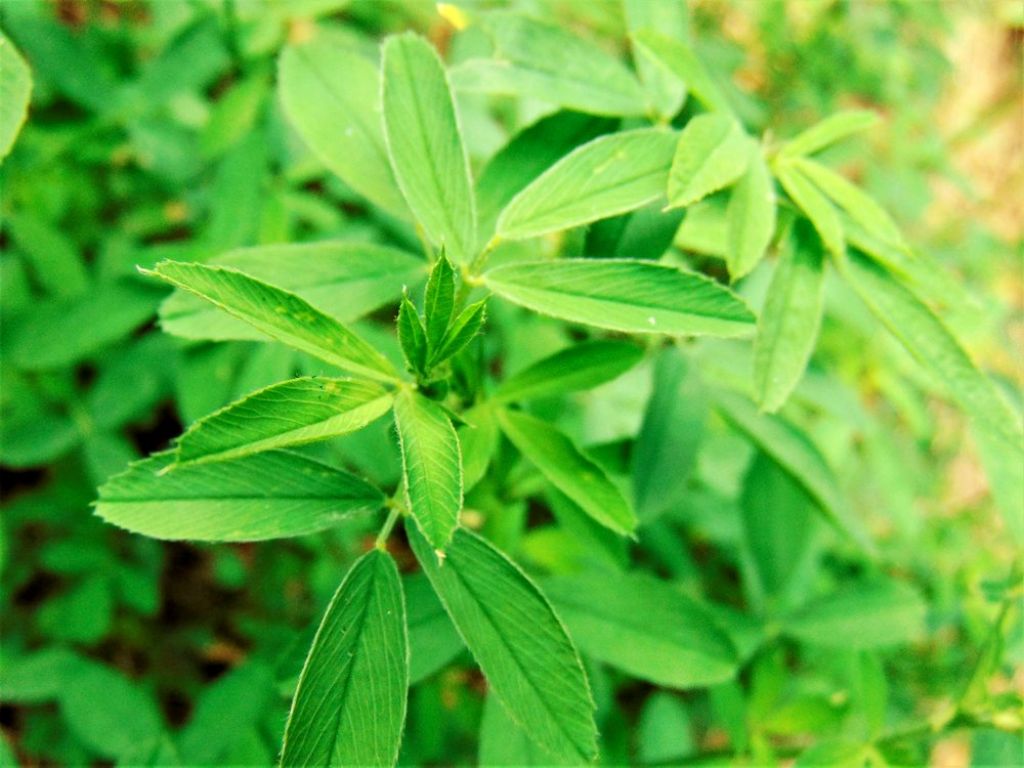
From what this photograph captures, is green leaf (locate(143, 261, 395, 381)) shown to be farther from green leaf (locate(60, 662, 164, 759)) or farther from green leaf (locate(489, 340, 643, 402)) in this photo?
green leaf (locate(60, 662, 164, 759))

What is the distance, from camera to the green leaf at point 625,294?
104cm

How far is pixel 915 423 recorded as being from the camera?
2812 mm

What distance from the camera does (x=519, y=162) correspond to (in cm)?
127

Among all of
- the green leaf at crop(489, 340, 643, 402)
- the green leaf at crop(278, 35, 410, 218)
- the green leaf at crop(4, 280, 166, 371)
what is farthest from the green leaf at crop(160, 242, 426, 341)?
the green leaf at crop(4, 280, 166, 371)

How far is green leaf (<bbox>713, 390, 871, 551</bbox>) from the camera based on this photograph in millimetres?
1546

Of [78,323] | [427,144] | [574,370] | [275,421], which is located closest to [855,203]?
[574,370]

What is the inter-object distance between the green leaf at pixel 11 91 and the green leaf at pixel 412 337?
540 millimetres

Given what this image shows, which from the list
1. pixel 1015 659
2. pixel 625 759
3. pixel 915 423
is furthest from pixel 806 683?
pixel 915 423

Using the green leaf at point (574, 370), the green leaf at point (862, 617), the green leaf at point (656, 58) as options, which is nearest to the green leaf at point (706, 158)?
the green leaf at point (656, 58)

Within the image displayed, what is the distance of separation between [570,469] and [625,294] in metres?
0.26

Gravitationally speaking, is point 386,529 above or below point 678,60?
below

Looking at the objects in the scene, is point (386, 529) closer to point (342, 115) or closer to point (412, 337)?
point (412, 337)

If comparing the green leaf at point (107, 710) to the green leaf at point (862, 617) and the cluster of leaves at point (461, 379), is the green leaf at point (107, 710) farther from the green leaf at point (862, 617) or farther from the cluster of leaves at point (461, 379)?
the green leaf at point (862, 617)

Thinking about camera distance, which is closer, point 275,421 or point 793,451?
point 275,421
